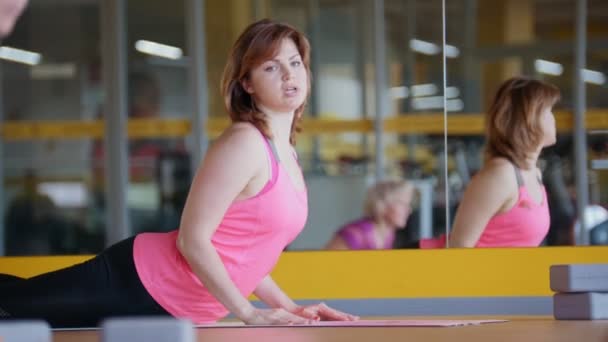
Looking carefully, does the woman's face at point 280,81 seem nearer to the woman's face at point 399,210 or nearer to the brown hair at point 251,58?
the brown hair at point 251,58

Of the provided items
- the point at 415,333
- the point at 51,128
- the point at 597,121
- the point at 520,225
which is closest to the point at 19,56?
the point at 51,128

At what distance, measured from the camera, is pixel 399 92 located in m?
8.49

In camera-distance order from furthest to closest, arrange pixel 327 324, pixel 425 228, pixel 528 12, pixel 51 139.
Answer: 1. pixel 51 139
2. pixel 528 12
3. pixel 425 228
4. pixel 327 324

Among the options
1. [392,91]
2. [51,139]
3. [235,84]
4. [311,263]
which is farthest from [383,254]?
[51,139]

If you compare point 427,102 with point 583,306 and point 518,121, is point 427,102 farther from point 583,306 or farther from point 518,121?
point 583,306

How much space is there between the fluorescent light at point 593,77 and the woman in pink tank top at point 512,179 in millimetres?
2525

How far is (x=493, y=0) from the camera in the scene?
862 centimetres

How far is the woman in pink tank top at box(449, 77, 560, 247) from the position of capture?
470 cm

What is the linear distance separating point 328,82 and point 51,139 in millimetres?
2094

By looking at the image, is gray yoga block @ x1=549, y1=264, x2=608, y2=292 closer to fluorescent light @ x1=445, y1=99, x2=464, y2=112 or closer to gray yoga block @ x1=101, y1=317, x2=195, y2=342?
gray yoga block @ x1=101, y1=317, x2=195, y2=342

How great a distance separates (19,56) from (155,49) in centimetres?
99

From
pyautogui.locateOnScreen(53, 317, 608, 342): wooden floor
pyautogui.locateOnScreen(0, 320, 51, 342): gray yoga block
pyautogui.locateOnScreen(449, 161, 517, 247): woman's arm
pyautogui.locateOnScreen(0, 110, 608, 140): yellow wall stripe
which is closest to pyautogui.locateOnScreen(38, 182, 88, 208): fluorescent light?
pyautogui.locateOnScreen(0, 110, 608, 140): yellow wall stripe

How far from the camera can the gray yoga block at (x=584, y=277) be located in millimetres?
3203

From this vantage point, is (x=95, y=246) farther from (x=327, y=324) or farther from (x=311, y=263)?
(x=327, y=324)
